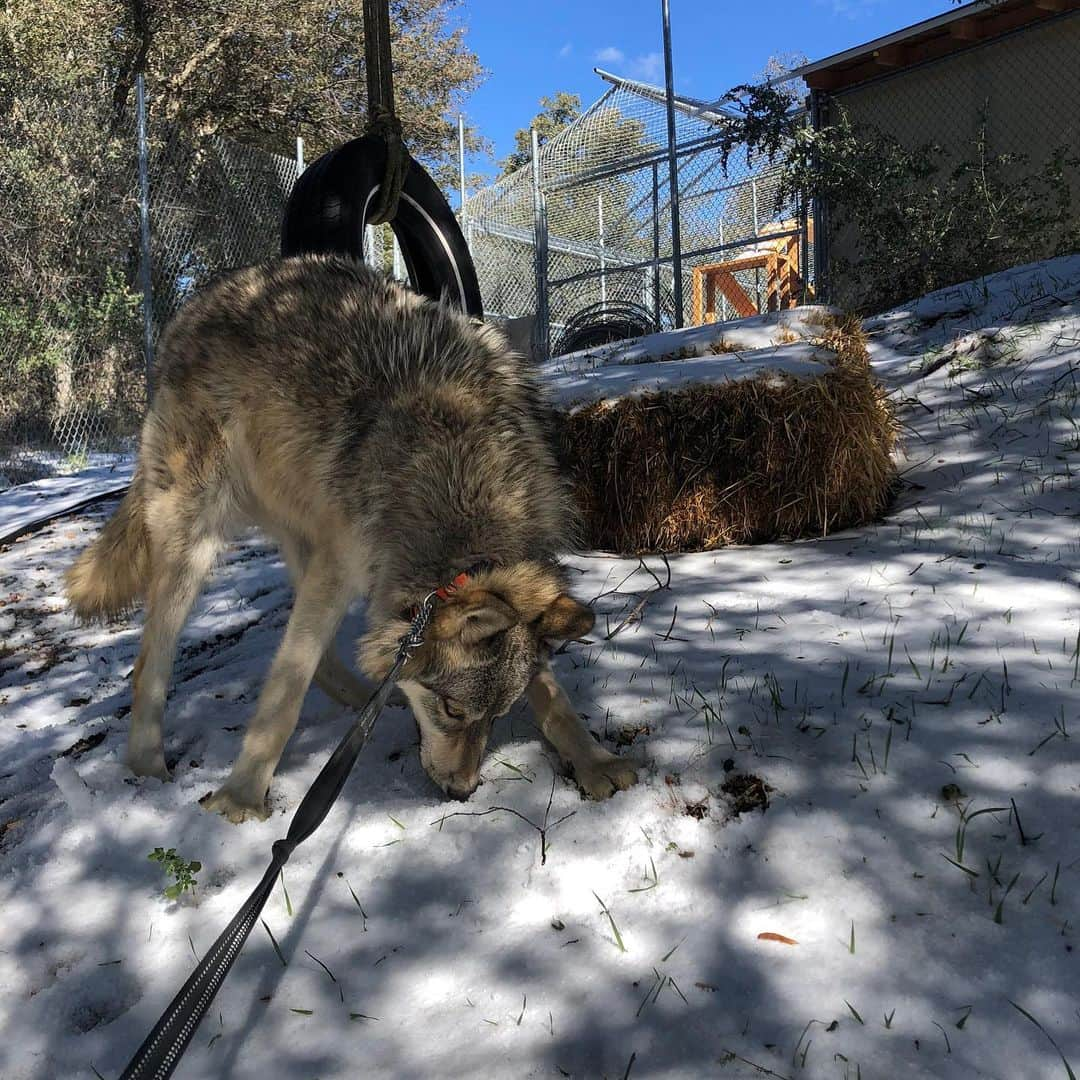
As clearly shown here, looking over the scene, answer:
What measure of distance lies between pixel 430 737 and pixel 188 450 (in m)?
1.51

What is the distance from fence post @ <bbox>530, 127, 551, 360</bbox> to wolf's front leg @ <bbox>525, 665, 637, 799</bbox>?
11.0 metres

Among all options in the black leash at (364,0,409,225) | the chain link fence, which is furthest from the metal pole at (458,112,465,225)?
the black leash at (364,0,409,225)

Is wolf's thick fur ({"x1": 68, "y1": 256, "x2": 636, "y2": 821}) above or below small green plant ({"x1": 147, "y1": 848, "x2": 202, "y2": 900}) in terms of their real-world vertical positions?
above

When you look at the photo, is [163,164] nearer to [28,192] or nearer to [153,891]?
[28,192]

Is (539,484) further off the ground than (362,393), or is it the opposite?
(362,393)

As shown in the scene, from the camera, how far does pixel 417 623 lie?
2.44m

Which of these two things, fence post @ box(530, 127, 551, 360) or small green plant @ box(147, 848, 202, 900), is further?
fence post @ box(530, 127, 551, 360)

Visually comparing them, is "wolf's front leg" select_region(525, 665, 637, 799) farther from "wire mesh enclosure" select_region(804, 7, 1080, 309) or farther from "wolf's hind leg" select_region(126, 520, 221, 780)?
"wire mesh enclosure" select_region(804, 7, 1080, 309)

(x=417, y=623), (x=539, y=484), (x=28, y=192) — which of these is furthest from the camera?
(x=28, y=192)

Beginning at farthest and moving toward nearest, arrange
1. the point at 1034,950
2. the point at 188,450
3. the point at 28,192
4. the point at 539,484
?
the point at 28,192 → the point at 188,450 → the point at 539,484 → the point at 1034,950

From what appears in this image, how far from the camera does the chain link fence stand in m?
12.0

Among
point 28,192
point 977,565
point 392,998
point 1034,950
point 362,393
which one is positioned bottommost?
point 392,998

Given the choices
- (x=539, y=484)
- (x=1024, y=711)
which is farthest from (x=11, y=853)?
(x=1024, y=711)

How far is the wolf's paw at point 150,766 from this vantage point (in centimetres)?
319
